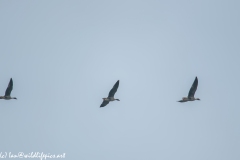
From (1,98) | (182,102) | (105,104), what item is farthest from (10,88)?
(182,102)

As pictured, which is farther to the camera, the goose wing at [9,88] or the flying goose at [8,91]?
the flying goose at [8,91]

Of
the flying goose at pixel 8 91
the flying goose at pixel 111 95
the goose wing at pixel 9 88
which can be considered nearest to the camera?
the goose wing at pixel 9 88

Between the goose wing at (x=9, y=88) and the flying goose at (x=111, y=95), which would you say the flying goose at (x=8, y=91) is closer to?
the goose wing at (x=9, y=88)

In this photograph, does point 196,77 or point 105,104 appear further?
point 105,104

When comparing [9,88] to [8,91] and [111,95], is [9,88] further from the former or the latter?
[111,95]

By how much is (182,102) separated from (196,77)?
424 centimetres

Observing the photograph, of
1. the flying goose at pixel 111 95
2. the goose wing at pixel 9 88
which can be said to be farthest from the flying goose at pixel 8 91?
the flying goose at pixel 111 95

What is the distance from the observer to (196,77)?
80500mm

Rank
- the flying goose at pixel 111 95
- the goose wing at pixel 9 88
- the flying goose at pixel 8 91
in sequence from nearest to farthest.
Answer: the goose wing at pixel 9 88
the flying goose at pixel 8 91
the flying goose at pixel 111 95

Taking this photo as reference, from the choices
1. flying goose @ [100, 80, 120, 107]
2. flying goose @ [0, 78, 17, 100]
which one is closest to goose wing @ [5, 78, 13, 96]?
flying goose @ [0, 78, 17, 100]

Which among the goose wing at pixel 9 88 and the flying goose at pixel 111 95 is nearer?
the goose wing at pixel 9 88

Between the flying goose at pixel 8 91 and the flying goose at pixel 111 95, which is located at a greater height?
the flying goose at pixel 111 95

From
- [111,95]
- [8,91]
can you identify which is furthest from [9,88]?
[111,95]

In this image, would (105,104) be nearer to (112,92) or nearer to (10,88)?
(112,92)
